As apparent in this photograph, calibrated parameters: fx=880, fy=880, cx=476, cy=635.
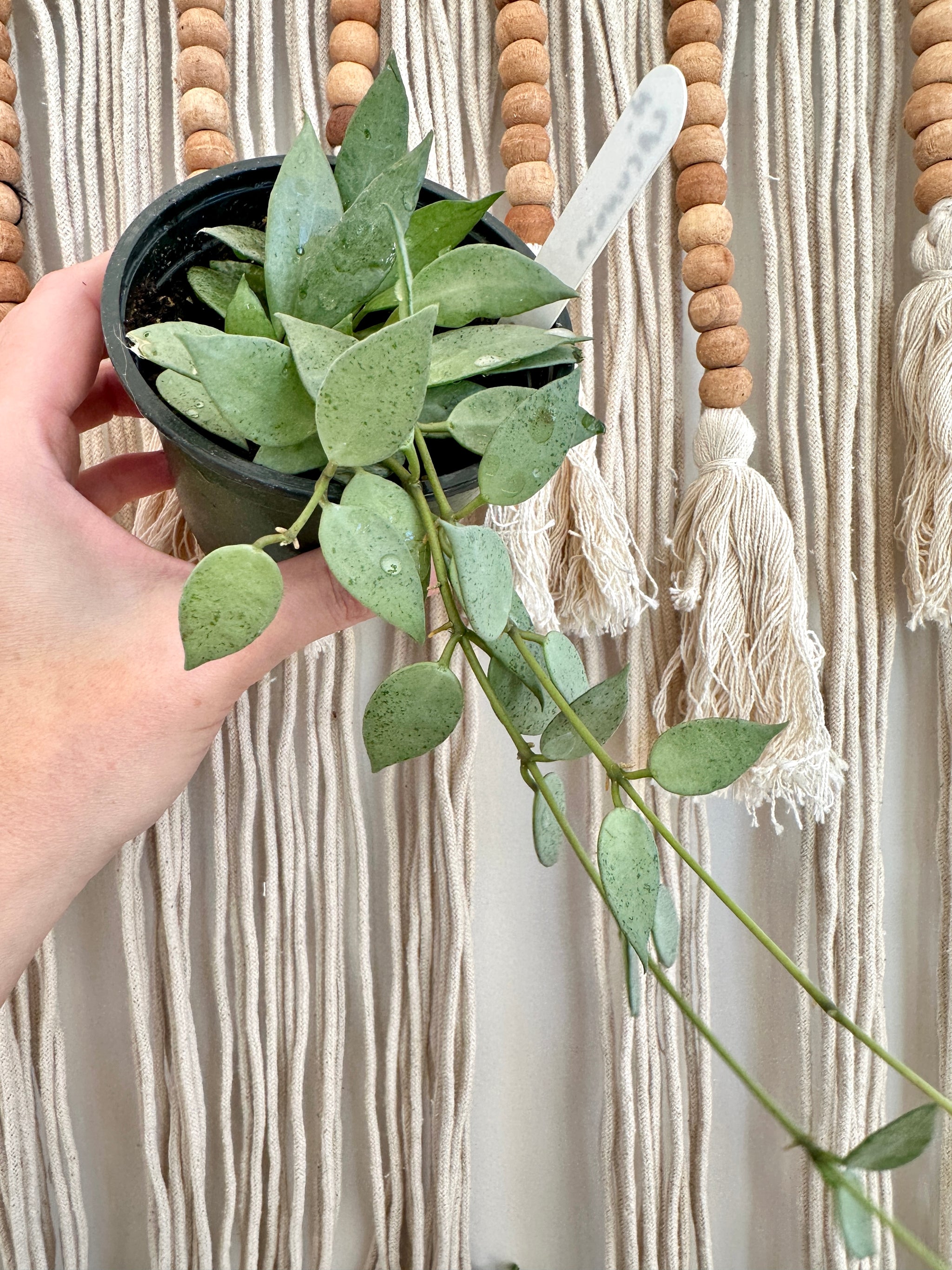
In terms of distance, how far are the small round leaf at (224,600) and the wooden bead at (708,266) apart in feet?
1.58

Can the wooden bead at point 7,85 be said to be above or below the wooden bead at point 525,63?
above

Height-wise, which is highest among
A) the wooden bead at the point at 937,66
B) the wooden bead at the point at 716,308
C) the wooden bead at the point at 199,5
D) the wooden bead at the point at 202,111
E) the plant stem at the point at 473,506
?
the wooden bead at the point at 199,5

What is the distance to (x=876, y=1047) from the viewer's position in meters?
0.25

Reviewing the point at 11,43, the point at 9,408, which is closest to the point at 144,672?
the point at 9,408

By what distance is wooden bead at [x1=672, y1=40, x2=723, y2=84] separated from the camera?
596 millimetres

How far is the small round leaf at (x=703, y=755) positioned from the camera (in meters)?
0.27

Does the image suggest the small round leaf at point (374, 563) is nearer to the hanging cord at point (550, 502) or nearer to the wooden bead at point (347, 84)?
the hanging cord at point (550, 502)

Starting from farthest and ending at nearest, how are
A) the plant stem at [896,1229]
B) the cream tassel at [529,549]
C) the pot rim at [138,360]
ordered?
the cream tassel at [529,549] < the pot rim at [138,360] < the plant stem at [896,1229]

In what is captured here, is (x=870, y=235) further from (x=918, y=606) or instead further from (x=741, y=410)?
(x=918, y=606)

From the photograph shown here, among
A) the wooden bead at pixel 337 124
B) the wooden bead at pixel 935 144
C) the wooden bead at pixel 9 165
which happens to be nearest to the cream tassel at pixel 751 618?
the wooden bead at pixel 935 144

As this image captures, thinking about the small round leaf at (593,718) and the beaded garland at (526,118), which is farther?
the beaded garland at (526,118)

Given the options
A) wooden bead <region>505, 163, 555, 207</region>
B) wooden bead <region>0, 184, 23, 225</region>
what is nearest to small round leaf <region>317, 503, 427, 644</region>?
wooden bead <region>505, 163, 555, 207</region>

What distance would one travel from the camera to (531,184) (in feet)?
1.91

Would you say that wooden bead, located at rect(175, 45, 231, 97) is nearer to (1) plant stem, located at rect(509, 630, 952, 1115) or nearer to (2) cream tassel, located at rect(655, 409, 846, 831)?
(2) cream tassel, located at rect(655, 409, 846, 831)
